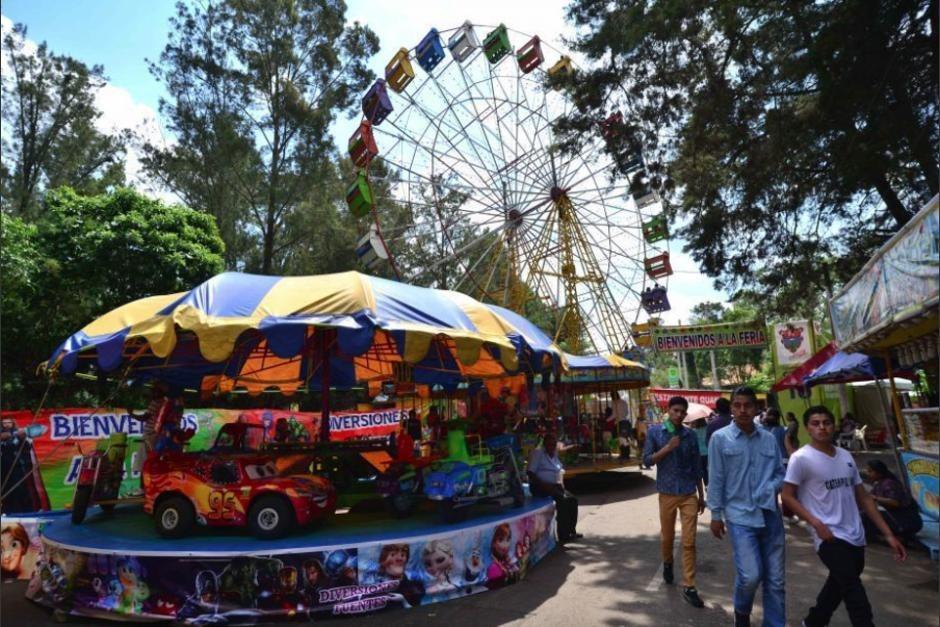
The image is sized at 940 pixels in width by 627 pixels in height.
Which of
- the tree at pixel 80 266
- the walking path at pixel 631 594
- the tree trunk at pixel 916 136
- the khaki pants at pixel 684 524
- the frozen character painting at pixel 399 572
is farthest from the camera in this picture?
the tree at pixel 80 266

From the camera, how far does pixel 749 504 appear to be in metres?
4.32

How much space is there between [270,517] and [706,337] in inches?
912

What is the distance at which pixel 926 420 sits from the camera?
6.48 meters

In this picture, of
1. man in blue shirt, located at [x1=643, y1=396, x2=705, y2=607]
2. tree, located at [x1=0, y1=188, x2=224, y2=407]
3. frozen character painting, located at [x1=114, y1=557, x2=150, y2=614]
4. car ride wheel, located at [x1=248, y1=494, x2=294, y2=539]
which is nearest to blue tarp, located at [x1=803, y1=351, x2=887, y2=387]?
man in blue shirt, located at [x1=643, y1=396, x2=705, y2=607]

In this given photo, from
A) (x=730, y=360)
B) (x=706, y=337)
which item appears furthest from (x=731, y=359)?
(x=706, y=337)

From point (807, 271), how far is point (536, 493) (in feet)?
28.7

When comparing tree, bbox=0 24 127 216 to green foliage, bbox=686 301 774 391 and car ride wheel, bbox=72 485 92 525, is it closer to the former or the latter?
car ride wheel, bbox=72 485 92 525

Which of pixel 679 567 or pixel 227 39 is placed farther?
pixel 227 39

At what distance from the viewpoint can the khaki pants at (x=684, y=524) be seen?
5426mm

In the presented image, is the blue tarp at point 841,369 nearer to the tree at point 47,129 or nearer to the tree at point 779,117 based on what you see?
the tree at point 779,117

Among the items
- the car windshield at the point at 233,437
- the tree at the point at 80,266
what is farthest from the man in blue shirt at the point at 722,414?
the tree at the point at 80,266

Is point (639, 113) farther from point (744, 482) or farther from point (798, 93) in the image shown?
point (744, 482)

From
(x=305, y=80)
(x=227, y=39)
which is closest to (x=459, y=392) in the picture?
(x=305, y=80)

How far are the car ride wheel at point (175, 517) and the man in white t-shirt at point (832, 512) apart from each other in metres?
5.68
